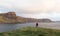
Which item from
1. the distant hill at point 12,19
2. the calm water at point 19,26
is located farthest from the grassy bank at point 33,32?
the distant hill at point 12,19

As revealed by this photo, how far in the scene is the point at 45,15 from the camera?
17.3 ft

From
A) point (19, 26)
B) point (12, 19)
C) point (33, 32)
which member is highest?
point (12, 19)

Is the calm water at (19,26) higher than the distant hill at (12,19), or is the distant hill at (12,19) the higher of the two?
the distant hill at (12,19)

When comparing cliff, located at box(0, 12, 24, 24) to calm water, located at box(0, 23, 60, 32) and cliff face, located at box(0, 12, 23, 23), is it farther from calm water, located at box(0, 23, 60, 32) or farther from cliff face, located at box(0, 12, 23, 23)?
calm water, located at box(0, 23, 60, 32)

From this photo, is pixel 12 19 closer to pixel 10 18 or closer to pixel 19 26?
pixel 10 18

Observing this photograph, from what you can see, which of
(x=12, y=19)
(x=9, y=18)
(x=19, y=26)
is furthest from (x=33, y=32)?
(x=9, y=18)

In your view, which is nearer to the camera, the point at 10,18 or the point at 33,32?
the point at 33,32

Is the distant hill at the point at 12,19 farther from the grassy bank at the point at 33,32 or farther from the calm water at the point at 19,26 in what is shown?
the grassy bank at the point at 33,32

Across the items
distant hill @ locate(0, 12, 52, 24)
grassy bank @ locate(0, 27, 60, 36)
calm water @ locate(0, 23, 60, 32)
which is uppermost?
distant hill @ locate(0, 12, 52, 24)

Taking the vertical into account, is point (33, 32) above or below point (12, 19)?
below

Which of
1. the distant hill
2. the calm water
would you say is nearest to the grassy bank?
the calm water

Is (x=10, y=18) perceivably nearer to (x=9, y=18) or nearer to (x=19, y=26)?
(x=9, y=18)

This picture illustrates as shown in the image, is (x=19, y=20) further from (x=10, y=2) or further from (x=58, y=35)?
(x=58, y=35)

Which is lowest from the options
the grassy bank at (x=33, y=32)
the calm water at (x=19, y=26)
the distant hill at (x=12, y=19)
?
the grassy bank at (x=33, y=32)
